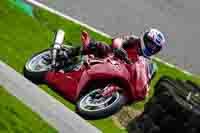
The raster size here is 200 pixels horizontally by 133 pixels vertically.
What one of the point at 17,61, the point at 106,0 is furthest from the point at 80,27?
the point at 17,61

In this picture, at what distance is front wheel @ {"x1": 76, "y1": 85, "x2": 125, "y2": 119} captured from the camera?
35.0 ft

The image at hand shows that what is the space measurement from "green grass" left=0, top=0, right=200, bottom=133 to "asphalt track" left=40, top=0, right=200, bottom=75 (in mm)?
1154

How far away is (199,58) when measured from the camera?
18.0 meters

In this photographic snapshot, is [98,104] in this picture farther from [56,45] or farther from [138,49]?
[56,45]

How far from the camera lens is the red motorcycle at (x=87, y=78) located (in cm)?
1089

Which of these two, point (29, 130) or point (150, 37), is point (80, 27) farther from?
point (29, 130)

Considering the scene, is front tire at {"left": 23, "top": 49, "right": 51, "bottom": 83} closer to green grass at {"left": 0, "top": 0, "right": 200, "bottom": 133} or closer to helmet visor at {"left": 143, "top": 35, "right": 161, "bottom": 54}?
green grass at {"left": 0, "top": 0, "right": 200, "bottom": 133}

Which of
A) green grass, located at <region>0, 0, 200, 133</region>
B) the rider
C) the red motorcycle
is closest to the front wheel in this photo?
the red motorcycle

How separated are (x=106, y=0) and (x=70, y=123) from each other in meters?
9.66

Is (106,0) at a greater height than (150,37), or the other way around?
(150,37)

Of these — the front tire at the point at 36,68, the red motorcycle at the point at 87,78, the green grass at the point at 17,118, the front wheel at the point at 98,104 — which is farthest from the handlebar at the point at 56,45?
the green grass at the point at 17,118

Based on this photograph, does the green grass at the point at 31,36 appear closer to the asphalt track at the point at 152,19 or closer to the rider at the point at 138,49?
the rider at the point at 138,49

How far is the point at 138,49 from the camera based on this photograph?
1183 centimetres

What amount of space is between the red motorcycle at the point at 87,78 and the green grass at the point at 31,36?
0.69 feet
